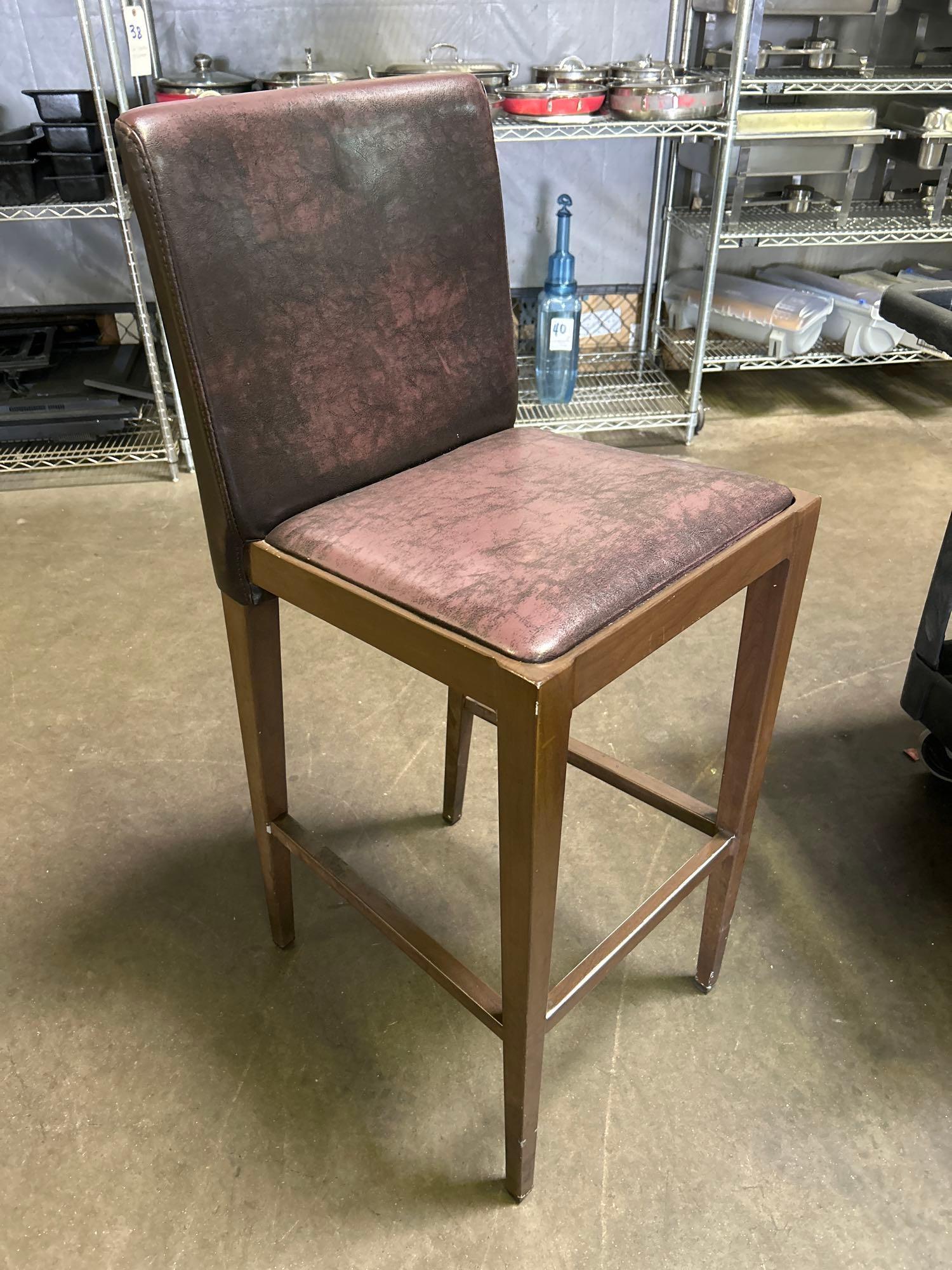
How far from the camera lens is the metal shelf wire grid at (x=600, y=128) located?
2.26 metres

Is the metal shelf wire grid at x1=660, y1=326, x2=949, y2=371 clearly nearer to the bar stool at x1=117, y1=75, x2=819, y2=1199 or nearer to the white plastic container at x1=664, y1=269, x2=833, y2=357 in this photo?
the white plastic container at x1=664, y1=269, x2=833, y2=357

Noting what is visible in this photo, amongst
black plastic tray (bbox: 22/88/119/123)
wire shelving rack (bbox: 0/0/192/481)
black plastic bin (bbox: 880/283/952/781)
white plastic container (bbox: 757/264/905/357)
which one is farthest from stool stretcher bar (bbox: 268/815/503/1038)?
white plastic container (bbox: 757/264/905/357)

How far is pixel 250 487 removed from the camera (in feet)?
2.97

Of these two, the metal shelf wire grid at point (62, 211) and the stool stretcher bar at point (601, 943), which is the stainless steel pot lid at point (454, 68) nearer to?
the metal shelf wire grid at point (62, 211)

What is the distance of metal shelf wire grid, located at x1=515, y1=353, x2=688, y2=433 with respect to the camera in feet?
8.91

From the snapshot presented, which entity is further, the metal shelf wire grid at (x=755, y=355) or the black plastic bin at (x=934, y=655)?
the metal shelf wire grid at (x=755, y=355)

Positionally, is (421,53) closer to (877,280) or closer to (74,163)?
(74,163)

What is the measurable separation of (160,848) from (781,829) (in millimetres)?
977

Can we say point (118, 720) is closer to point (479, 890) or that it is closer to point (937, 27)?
point (479, 890)

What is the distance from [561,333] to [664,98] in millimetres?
671

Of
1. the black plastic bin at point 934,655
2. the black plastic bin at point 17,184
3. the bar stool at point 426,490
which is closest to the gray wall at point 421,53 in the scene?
the black plastic bin at point 17,184

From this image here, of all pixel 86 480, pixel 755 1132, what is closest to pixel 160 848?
pixel 755 1132

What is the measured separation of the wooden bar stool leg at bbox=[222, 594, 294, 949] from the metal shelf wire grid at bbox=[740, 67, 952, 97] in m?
2.04

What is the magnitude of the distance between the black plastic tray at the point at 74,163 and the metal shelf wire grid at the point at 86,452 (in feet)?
2.27
